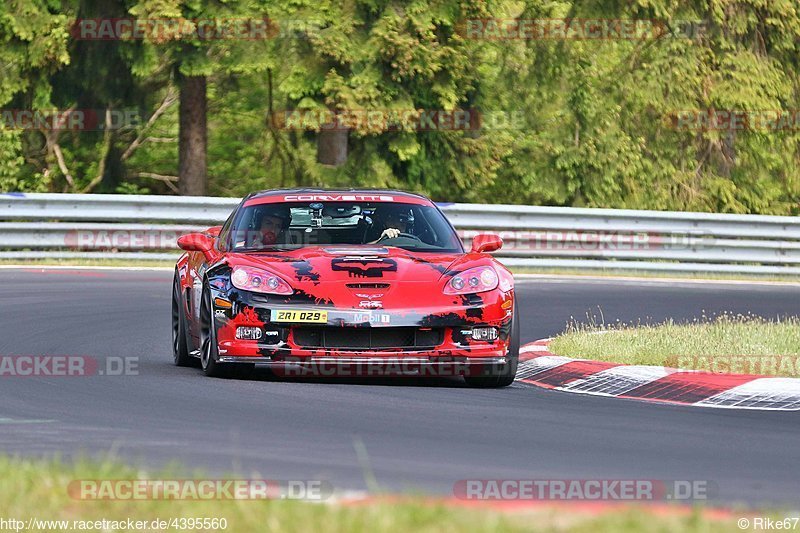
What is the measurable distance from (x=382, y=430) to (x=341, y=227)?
391 cm

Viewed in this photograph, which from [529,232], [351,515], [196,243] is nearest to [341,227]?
[196,243]

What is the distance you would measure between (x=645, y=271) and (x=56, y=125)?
12.5 meters

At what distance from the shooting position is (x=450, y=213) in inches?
894

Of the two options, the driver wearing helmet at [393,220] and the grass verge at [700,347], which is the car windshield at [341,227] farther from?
the grass verge at [700,347]

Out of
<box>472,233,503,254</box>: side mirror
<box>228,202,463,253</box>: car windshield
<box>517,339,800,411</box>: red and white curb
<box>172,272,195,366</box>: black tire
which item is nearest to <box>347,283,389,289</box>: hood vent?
<box>228,202,463,253</box>: car windshield

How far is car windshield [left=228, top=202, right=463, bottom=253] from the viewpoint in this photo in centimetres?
1171

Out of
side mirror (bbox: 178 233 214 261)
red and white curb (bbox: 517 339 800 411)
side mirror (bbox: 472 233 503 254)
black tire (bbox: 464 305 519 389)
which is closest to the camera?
red and white curb (bbox: 517 339 800 411)

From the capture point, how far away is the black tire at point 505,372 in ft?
35.3

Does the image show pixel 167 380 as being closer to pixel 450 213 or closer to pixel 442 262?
pixel 442 262

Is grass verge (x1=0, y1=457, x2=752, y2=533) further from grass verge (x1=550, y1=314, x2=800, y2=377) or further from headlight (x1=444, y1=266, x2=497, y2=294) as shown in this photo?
grass verge (x1=550, y1=314, x2=800, y2=377)

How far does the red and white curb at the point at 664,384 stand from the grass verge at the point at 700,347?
0.26 m

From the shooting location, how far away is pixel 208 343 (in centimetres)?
1093

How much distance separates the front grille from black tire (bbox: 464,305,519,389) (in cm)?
59

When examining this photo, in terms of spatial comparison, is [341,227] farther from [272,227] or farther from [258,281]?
[258,281]
